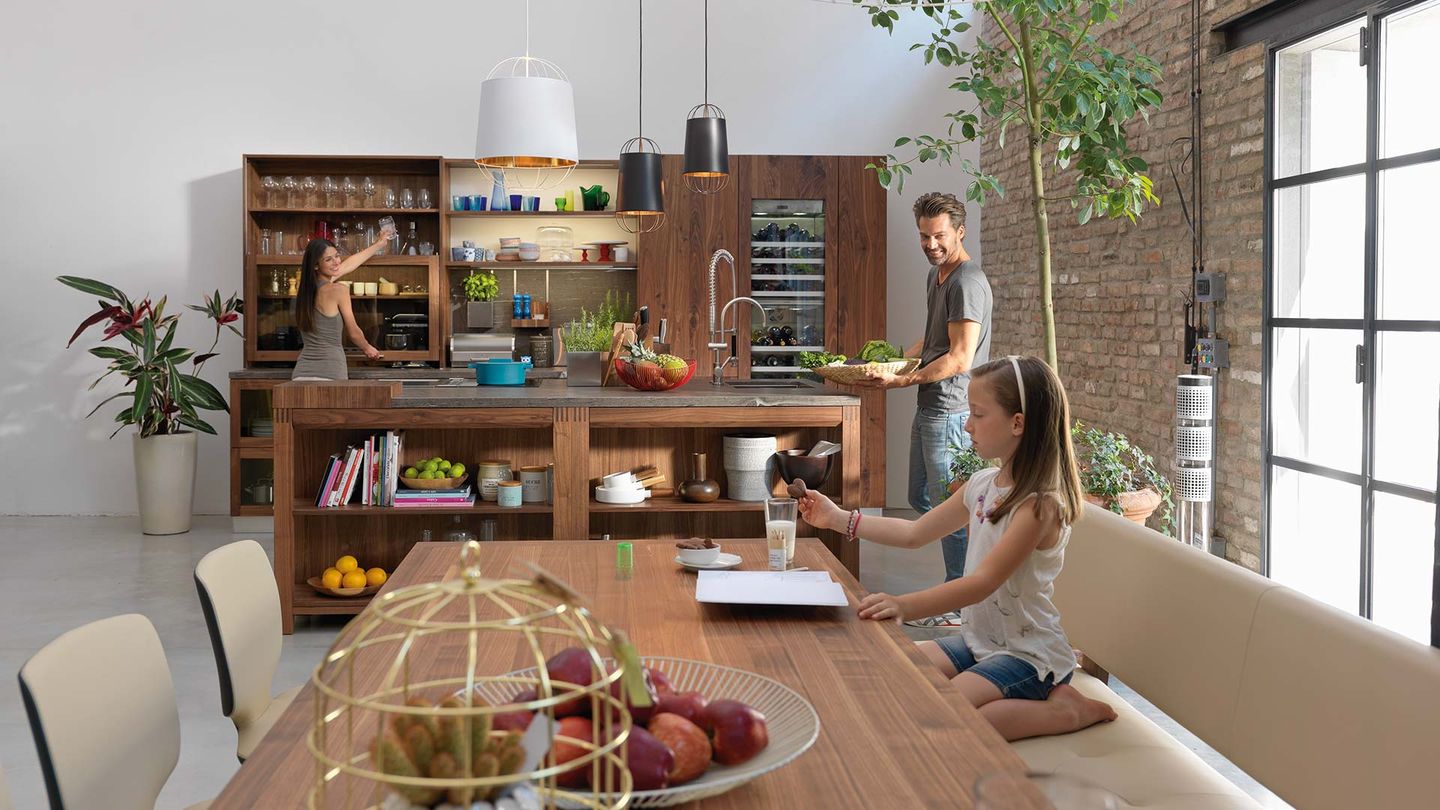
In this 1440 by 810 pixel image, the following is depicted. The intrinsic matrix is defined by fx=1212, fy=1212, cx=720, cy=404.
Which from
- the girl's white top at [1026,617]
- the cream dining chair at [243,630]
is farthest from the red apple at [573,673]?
the girl's white top at [1026,617]

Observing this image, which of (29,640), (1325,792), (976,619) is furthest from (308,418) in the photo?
(1325,792)

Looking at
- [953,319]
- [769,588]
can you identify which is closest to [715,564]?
[769,588]

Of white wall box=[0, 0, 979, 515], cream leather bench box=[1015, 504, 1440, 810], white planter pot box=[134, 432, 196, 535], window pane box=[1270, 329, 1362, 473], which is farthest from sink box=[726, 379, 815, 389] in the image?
white planter pot box=[134, 432, 196, 535]

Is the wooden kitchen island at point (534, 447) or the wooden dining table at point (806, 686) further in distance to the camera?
the wooden kitchen island at point (534, 447)

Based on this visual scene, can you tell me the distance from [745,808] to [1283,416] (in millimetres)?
3979

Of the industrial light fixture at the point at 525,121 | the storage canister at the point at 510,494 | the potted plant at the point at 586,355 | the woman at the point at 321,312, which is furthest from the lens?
the woman at the point at 321,312

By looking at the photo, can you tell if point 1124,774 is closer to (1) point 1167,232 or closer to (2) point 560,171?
(1) point 1167,232

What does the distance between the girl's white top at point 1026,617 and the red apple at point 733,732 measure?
1234 mm

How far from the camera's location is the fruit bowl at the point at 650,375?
4.68 meters

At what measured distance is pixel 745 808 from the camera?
1.31m

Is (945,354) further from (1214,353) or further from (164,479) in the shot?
(164,479)

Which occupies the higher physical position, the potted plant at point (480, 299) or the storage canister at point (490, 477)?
the potted plant at point (480, 299)

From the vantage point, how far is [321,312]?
6.38 meters

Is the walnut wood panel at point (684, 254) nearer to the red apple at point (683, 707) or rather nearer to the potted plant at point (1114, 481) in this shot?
the potted plant at point (1114, 481)
